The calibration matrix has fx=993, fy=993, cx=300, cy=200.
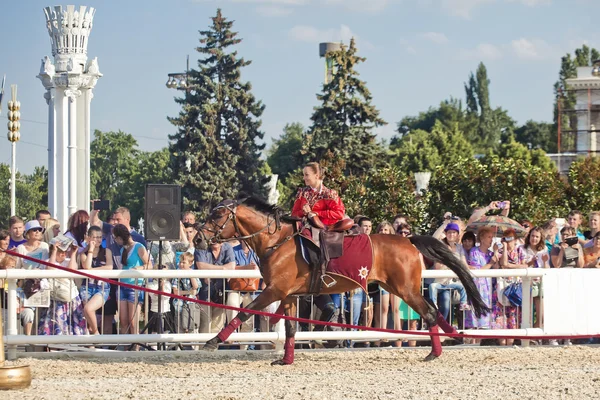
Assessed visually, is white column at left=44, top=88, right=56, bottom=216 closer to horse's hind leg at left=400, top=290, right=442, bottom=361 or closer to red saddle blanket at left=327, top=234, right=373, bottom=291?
red saddle blanket at left=327, top=234, right=373, bottom=291

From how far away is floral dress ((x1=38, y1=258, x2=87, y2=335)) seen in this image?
12148 mm

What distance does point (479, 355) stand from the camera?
12.1 meters

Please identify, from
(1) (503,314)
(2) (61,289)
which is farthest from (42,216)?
(1) (503,314)

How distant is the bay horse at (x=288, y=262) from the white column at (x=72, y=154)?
62.8 ft

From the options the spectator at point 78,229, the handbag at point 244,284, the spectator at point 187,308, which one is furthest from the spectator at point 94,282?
the handbag at point 244,284

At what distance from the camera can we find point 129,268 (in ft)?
42.4

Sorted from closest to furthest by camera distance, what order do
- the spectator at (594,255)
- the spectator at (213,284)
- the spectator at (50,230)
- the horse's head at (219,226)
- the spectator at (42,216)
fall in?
1. the horse's head at (219,226)
2. the spectator at (213,284)
3. the spectator at (594,255)
4. the spectator at (50,230)
5. the spectator at (42,216)

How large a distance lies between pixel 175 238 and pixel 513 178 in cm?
1621

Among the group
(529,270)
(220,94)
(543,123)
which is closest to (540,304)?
(529,270)

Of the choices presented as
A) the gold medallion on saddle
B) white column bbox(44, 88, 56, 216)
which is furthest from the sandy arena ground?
white column bbox(44, 88, 56, 216)

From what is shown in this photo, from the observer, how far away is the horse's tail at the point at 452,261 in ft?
38.6

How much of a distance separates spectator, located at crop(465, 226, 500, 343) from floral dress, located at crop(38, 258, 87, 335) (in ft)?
16.6

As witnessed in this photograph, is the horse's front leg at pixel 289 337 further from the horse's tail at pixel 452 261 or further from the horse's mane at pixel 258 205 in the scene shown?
the horse's tail at pixel 452 261

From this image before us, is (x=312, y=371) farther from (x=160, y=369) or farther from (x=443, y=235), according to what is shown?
(x=443, y=235)
